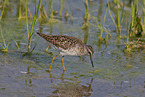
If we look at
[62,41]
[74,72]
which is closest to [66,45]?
[62,41]

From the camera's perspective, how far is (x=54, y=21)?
Result: 38.2ft

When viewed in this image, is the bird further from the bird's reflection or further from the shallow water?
the bird's reflection

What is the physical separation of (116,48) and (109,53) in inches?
21.0

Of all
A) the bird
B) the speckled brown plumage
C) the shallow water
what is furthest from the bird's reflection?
the speckled brown plumage

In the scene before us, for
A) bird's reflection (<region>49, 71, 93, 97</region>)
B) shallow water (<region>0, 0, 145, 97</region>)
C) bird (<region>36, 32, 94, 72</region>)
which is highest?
bird (<region>36, 32, 94, 72</region>)

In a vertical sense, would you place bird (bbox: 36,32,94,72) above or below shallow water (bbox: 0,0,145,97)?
above

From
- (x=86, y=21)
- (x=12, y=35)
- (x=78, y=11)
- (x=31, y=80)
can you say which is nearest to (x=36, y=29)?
(x=12, y=35)

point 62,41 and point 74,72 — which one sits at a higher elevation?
point 62,41

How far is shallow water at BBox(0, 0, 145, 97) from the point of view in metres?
6.35

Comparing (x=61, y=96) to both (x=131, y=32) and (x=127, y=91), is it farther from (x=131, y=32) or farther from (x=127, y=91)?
(x=131, y=32)

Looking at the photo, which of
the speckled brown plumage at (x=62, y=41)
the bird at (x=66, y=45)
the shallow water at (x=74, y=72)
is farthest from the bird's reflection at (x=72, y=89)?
the speckled brown plumage at (x=62, y=41)

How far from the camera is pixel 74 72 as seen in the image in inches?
295

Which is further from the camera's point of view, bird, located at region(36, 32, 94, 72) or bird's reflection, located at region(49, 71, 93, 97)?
bird, located at region(36, 32, 94, 72)

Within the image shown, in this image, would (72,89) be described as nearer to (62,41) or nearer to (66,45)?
(66,45)
